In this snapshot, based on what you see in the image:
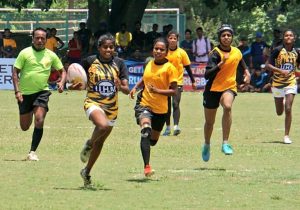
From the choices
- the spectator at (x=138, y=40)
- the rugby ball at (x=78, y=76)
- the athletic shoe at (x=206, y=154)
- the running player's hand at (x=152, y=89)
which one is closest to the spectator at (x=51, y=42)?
the spectator at (x=138, y=40)

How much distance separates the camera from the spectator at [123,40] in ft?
117

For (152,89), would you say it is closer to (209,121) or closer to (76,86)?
(76,86)

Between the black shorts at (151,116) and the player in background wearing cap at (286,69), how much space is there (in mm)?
5077

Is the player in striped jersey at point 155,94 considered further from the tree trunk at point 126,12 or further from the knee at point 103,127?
the tree trunk at point 126,12

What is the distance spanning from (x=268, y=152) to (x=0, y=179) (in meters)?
5.58

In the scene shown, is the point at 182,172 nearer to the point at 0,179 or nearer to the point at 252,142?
the point at 0,179

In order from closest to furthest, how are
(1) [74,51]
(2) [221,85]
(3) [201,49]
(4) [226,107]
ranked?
(4) [226,107]
(2) [221,85]
(3) [201,49]
(1) [74,51]

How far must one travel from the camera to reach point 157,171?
13.9 metres

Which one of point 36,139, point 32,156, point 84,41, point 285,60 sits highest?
Answer: point 285,60

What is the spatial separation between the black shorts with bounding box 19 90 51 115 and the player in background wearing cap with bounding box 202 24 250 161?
2.39 m

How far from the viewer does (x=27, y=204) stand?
1064 cm

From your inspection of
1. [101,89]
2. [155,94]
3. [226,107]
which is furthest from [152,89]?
[226,107]

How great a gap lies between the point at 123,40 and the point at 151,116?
22709mm

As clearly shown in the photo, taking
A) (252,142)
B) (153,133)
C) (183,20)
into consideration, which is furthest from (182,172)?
(183,20)
